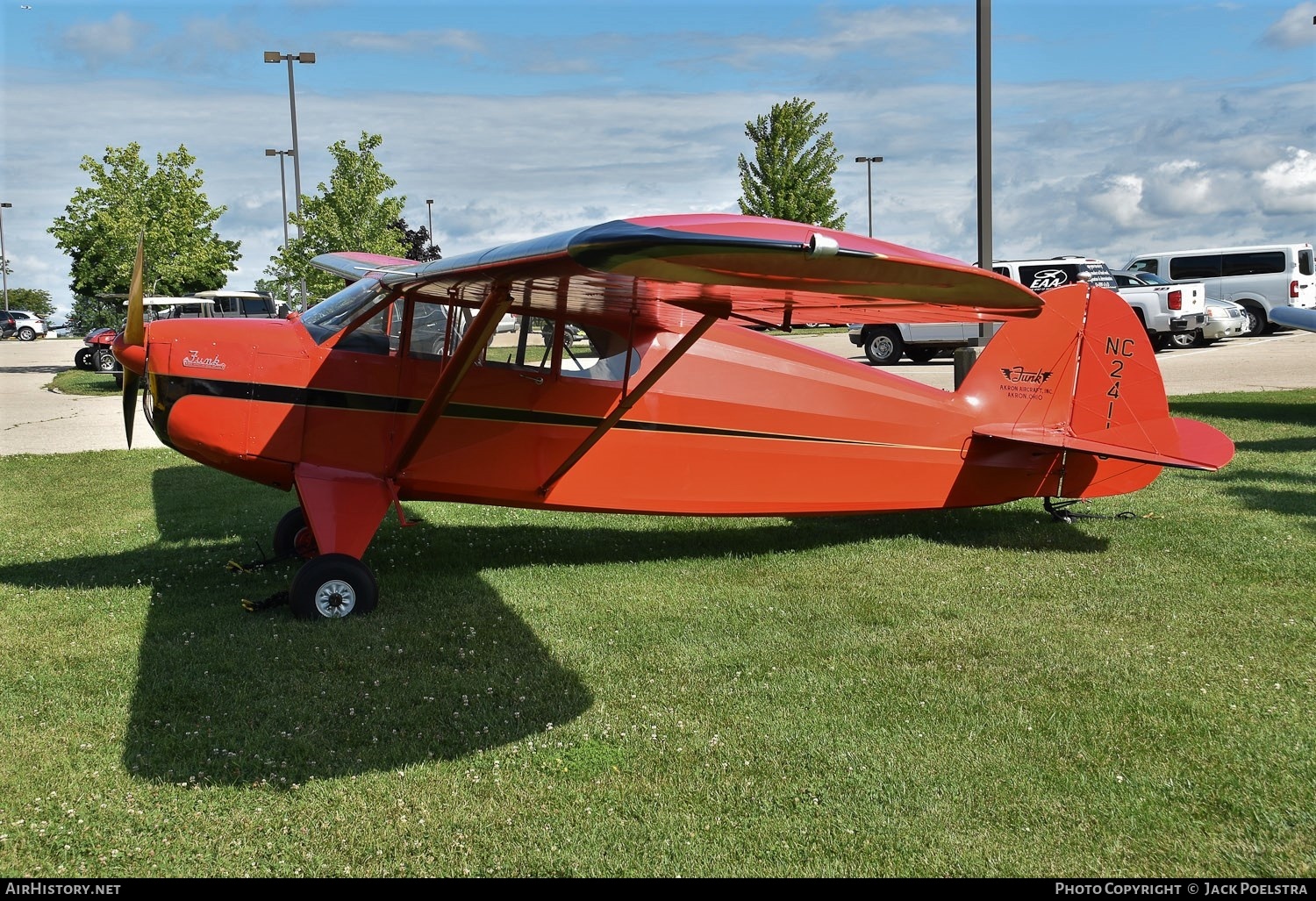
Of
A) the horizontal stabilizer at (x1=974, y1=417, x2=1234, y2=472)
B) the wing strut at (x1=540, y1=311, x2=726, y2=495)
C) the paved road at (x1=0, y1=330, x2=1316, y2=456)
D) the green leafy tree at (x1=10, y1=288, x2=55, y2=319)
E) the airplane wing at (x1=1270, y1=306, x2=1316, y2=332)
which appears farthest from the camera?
the green leafy tree at (x1=10, y1=288, x2=55, y2=319)

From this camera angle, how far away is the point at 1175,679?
513 cm

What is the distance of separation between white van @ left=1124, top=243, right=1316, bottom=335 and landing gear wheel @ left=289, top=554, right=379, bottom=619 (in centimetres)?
2894

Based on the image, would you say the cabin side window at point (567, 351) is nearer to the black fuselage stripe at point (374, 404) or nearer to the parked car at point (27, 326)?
the black fuselage stripe at point (374, 404)

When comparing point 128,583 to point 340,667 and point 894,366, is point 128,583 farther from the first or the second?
point 894,366

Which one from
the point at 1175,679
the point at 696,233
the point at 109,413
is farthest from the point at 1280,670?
the point at 109,413

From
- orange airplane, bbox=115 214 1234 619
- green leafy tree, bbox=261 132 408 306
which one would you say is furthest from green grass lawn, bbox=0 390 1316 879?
green leafy tree, bbox=261 132 408 306

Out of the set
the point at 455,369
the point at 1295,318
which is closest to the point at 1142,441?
the point at 455,369

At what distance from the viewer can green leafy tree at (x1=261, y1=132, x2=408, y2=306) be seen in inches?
902

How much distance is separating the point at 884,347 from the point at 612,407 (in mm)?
18840

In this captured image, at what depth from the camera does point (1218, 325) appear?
25.9m

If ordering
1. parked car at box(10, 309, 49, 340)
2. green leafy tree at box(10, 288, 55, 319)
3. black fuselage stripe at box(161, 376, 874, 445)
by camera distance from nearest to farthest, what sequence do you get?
black fuselage stripe at box(161, 376, 874, 445) < parked car at box(10, 309, 49, 340) < green leafy tree at box(10, 288, 55, 319)

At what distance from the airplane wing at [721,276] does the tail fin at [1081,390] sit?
2.04 meters

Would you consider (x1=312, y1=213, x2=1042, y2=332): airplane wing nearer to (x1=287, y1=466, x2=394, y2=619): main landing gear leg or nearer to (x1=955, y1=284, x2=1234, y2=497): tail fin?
(x1=287, y1=466, x2=394, y2=619): main landing gear leg

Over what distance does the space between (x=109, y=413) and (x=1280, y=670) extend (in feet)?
64.5
